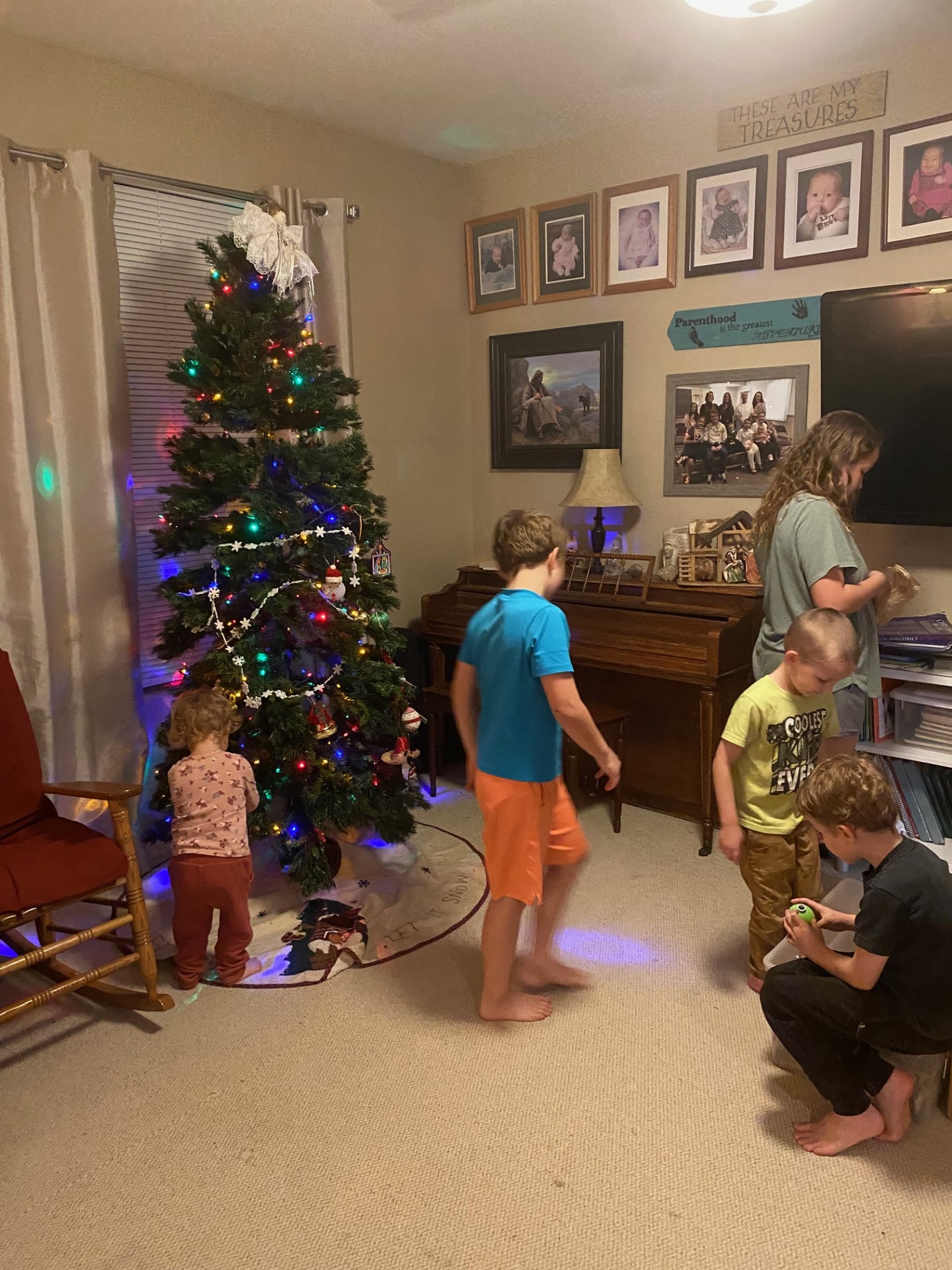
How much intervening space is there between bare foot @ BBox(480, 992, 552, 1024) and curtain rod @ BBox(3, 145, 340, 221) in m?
2.73

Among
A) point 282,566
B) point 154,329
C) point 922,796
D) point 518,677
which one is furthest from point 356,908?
point 154,329

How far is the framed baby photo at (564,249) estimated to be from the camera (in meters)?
3.84

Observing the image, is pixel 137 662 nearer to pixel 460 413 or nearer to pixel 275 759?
pixel 275 759

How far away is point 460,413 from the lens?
438 cm

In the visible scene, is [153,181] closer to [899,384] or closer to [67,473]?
[67,473]

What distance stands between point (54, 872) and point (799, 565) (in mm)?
2038

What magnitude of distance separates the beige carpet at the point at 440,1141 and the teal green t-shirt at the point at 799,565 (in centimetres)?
87

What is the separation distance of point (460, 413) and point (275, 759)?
218cm

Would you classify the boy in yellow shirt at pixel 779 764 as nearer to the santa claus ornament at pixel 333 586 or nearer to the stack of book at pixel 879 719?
the stack of book at pixel 879 719

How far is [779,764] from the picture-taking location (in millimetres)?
2268

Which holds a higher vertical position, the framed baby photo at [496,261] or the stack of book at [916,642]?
the framed baby photo at [496,261]

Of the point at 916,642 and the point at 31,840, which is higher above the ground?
the point at 916,642

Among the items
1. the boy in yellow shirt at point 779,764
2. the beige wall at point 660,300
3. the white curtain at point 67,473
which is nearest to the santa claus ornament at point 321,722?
the white curtain at point 67,473

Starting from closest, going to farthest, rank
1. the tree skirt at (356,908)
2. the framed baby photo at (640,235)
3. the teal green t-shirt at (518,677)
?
the teal green t-shirt at (518,677), the tree skirt at (356,908), the framed baby photo at (640,235)
